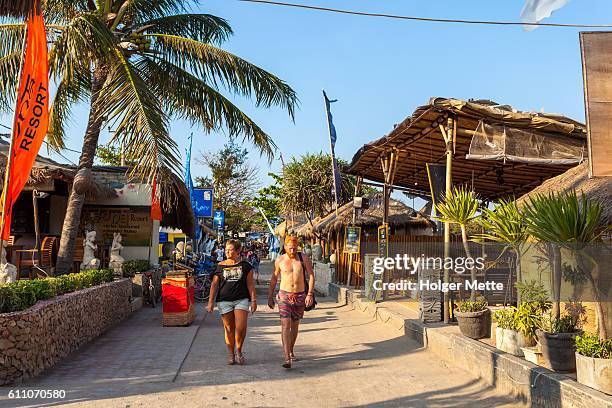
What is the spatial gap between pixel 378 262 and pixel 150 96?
7.25 m

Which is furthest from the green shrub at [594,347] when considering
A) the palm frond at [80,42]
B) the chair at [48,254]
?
the chair at [48,254]

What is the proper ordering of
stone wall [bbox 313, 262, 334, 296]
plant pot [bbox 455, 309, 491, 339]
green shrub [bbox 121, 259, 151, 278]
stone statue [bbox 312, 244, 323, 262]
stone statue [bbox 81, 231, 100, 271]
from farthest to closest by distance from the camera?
stone statue [bbox 312, 244, 323, 262], stone wall [bbox 313, 262, 334, 296], green shrub [bbox 121, 259, 151, 278], stone statue [bbox 81, 231, 100, 271], plant pot [bbox 455, 309, 491, 339]

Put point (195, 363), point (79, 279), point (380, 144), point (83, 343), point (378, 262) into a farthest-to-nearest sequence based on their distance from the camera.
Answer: point (378, 262)
point (380, 144)
point (79, 279)
point (83, 343)
point (195, 363)

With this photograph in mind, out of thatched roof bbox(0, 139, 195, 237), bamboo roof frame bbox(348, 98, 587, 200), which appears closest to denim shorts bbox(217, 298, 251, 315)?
thatched roof bbox(0, 139, 195, 237)

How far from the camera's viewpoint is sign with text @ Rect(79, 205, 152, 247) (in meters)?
16.5

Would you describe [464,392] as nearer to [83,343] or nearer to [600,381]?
[600,381]

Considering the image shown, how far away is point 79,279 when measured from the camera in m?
9.06

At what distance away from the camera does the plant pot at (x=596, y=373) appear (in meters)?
4.66

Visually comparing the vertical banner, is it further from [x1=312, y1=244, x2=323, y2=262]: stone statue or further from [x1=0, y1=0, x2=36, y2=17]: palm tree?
[x1=312, y1=244, x2=323, y2=262]: stone statue

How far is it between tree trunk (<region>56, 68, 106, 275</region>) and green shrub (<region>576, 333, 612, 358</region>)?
8.81 metres

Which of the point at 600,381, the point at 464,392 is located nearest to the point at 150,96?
the point at 464,392

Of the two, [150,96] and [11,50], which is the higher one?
[11,50]

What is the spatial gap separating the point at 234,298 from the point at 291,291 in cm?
74

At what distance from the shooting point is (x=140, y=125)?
8.53 meters
